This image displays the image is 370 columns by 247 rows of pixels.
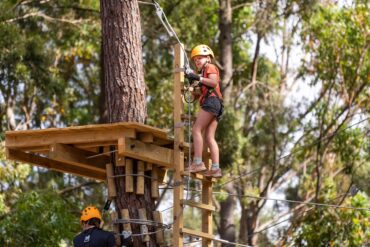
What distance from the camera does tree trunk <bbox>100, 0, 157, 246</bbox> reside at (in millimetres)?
10023

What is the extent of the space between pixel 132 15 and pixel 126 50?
0.42m

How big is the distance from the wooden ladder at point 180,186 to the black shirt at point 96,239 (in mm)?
576

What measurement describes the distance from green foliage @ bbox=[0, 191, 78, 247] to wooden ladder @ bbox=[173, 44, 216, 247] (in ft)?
20.9

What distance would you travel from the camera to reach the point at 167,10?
21859 millimetres

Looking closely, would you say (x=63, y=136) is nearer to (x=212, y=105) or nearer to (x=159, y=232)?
(x=159, y=232)

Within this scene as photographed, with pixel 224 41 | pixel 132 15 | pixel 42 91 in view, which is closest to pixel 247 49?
pixel 224 41

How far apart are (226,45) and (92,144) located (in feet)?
39.3

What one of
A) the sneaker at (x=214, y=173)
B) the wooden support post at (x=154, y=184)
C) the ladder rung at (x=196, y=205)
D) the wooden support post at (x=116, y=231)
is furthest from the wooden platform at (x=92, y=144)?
the wooden support post at (x=116, y=231)

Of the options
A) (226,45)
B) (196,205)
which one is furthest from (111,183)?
(226,45)

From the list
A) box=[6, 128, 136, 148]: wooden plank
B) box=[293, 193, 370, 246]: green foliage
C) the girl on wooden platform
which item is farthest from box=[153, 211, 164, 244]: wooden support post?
box=[293, 193, 370, 246]: green foliage

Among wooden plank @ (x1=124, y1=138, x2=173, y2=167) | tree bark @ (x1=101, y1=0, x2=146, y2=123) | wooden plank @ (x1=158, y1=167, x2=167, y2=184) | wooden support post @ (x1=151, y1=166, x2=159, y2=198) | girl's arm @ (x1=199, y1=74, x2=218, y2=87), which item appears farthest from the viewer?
wooden plank @ (x1=158, y1=167, x2=167, y2=184)

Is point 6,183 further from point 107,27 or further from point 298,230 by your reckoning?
point 107,27

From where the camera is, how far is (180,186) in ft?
31.7

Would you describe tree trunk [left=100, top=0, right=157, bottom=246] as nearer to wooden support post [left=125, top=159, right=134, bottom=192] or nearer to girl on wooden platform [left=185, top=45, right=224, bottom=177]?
wooden support post [left=125, top=159, right=134, bottom=192]
